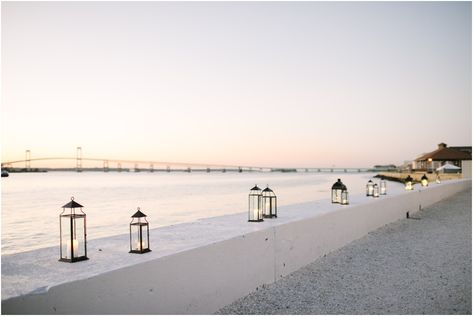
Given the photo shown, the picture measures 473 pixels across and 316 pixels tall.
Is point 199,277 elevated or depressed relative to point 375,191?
depressed

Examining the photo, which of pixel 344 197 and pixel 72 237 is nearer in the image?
pixel 72 237

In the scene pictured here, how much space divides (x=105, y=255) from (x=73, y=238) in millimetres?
274

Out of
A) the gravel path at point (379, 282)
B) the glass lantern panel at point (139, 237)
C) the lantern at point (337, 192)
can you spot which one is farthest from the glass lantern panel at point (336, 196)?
the glass lantern panel at point (139, 237)

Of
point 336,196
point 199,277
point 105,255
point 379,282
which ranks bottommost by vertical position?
point 379,282

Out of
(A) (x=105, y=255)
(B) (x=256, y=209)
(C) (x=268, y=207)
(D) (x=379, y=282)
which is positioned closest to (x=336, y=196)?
(C) (x=268, y=207)

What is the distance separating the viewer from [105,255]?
3.21m

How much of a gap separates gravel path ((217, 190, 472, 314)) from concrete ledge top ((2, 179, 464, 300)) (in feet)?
2.06

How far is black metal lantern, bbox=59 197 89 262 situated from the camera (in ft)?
9.86

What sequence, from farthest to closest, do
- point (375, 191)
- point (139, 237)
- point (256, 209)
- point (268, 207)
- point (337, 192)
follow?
point (375, 191) → point (337, 192) → point (268, 207) → point (256, 209) → point (139, 237)

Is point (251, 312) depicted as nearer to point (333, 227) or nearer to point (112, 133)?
point (333, 227)

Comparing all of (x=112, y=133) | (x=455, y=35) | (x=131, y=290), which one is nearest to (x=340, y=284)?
(x=131, y=290)

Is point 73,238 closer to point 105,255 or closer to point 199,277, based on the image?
point 105,255

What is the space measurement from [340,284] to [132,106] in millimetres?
25612

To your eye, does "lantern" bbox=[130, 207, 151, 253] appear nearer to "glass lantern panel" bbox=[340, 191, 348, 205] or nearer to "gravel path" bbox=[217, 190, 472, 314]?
"gravel path" bbox=[217, 190, 472, 314]
